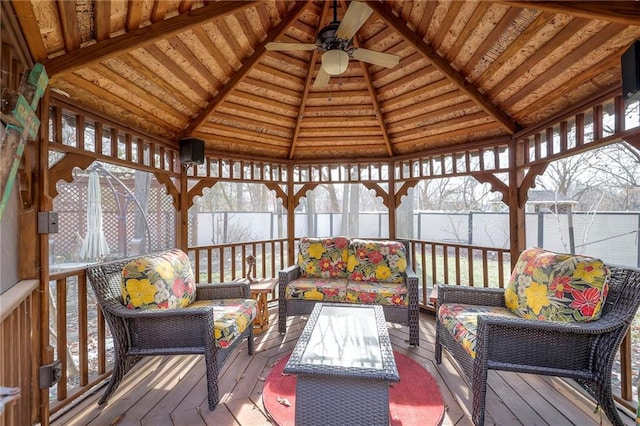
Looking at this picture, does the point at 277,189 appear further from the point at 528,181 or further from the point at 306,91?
the point at 528,181

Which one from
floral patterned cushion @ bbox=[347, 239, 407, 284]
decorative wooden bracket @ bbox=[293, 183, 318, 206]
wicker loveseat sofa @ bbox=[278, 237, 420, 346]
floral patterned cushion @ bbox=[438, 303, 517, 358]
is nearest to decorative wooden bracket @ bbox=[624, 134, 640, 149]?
floral patterned cushion @ bbox=[438, 303, 517, 358]

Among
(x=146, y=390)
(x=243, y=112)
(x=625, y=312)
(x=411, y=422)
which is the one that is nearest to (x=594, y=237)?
(x=625, y=312)

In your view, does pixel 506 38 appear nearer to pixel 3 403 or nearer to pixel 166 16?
pixel 166 16

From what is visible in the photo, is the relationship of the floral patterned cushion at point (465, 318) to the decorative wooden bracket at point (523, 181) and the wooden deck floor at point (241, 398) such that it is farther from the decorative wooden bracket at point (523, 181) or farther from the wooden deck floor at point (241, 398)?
the decorative wooden bracket at point (523, 181)

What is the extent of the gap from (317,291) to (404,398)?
149 cm

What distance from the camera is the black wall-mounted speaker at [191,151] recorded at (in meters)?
3.80

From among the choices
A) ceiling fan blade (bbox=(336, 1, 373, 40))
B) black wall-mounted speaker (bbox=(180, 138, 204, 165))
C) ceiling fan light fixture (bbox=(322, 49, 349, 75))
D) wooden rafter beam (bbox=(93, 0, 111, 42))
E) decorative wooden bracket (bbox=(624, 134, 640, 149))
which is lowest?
decorative wooden bracket (bbox=(624, 134, 640, 149))

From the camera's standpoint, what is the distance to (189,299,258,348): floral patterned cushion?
2451 millimetres

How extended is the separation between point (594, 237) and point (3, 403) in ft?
27.2

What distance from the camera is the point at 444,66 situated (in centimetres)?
332

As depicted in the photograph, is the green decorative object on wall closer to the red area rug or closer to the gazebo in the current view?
the gazebo

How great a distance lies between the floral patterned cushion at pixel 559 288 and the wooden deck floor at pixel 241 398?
0.69 m

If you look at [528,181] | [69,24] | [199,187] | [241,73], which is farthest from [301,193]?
[69,24]

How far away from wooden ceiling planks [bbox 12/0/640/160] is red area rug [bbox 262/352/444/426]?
A: 3008 millimetres
